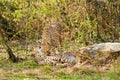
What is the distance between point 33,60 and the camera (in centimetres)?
1481

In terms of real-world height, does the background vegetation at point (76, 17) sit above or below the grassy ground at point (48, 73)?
above

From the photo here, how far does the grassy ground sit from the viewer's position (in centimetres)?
1153

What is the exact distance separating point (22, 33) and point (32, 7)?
256 centimetres

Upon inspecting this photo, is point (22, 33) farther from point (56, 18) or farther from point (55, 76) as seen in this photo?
point (55, 76)

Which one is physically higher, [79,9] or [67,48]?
[79,9]

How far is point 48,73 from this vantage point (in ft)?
41.1

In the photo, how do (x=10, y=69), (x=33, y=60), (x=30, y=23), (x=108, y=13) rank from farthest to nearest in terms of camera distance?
(x=30, y=23)
(x=108, y=13)
(x=33, y=60)
(x=10, y=69)

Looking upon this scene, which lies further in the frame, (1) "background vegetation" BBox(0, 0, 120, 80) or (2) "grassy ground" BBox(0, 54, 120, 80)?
(1) "background vegetation" BBox(0, 0, 120, 80)

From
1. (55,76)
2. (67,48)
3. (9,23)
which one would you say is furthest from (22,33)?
(55,76)

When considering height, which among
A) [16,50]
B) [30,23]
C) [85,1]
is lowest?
[16,50]

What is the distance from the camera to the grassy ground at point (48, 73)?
1153 cm

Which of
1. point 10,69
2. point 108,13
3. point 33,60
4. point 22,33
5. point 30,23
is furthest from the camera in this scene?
point 22,33

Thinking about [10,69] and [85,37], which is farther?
[85,37]

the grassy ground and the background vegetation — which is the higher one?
the background vegetation
